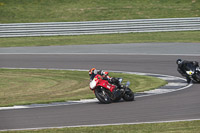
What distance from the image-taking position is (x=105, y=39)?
35000mm

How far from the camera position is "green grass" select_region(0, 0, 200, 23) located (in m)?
39.5

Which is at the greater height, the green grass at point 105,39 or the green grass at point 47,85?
the green grass at point 47,85

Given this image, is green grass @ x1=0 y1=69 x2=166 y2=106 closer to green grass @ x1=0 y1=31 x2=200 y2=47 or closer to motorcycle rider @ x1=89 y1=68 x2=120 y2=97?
motorcycle rider @ x1=89 y1=68 x2=120 y2=97

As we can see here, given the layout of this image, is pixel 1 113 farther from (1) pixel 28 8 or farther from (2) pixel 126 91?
(1) pixel 28 8

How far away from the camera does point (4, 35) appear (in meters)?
35.5

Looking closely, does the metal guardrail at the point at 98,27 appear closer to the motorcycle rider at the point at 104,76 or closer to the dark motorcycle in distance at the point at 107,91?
the motorcycle rider at the point at 104,76

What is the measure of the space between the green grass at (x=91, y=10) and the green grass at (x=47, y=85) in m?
16.0

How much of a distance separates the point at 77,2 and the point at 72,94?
27391mm

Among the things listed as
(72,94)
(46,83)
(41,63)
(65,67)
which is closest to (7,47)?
(41,63)

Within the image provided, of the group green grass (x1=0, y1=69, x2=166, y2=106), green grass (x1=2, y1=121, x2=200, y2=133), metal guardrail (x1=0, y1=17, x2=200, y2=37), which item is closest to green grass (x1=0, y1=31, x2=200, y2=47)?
metal guardrail (x1=0, y1=17, x2=200, y2=37)

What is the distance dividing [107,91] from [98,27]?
69.5 feet

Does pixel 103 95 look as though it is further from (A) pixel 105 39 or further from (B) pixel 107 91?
(A) pixel 105 39

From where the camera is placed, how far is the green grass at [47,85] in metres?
16.4

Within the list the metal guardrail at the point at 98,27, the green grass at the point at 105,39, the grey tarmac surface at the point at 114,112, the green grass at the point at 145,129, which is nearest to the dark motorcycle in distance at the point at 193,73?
the grey tarmac surface at the point at 114,112
